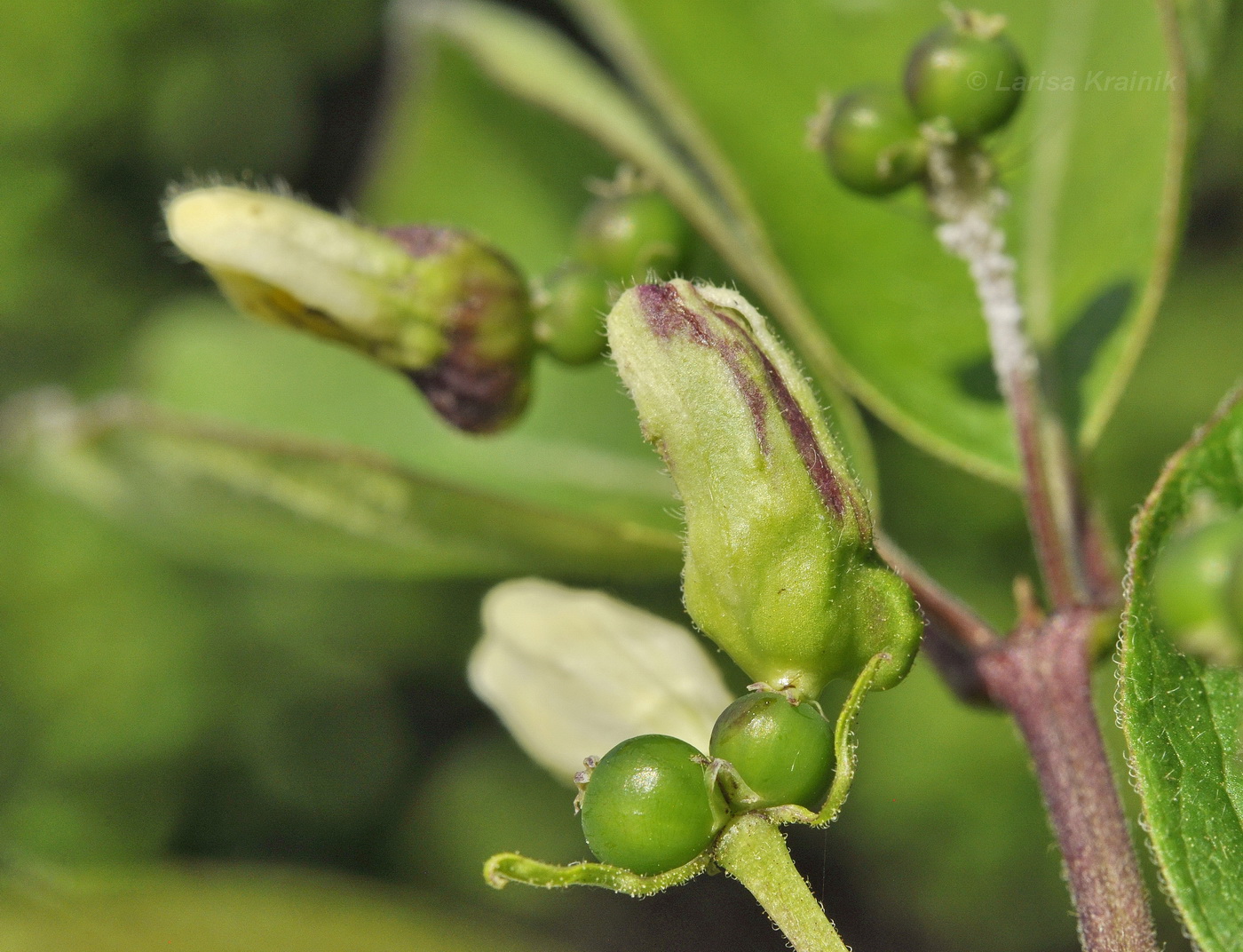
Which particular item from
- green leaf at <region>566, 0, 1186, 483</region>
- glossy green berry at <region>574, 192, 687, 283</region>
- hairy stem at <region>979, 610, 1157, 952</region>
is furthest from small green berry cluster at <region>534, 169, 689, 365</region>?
hairy stem at <region>979, 610, 1157, 952</region>

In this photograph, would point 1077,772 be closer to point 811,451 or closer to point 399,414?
point 811,451

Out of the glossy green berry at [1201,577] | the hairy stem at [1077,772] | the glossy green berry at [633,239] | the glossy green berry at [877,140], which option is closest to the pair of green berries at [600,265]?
the glossy green berry at [633,239]

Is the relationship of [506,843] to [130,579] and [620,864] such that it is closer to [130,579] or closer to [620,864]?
[130,579]

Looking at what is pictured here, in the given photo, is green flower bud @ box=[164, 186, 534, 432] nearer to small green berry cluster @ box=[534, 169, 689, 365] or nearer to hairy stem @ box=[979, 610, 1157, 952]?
small green berry cluster @ box=[534, 169, 689, 365]

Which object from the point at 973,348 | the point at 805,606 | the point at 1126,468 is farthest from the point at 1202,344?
the point at 805,606

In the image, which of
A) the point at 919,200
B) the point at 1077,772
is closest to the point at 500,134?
the point at 919,200

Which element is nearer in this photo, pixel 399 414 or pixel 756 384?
pixel 756 384

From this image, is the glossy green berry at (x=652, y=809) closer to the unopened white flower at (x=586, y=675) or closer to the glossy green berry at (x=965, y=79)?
the unopened white flower at (x=586, y=675)
